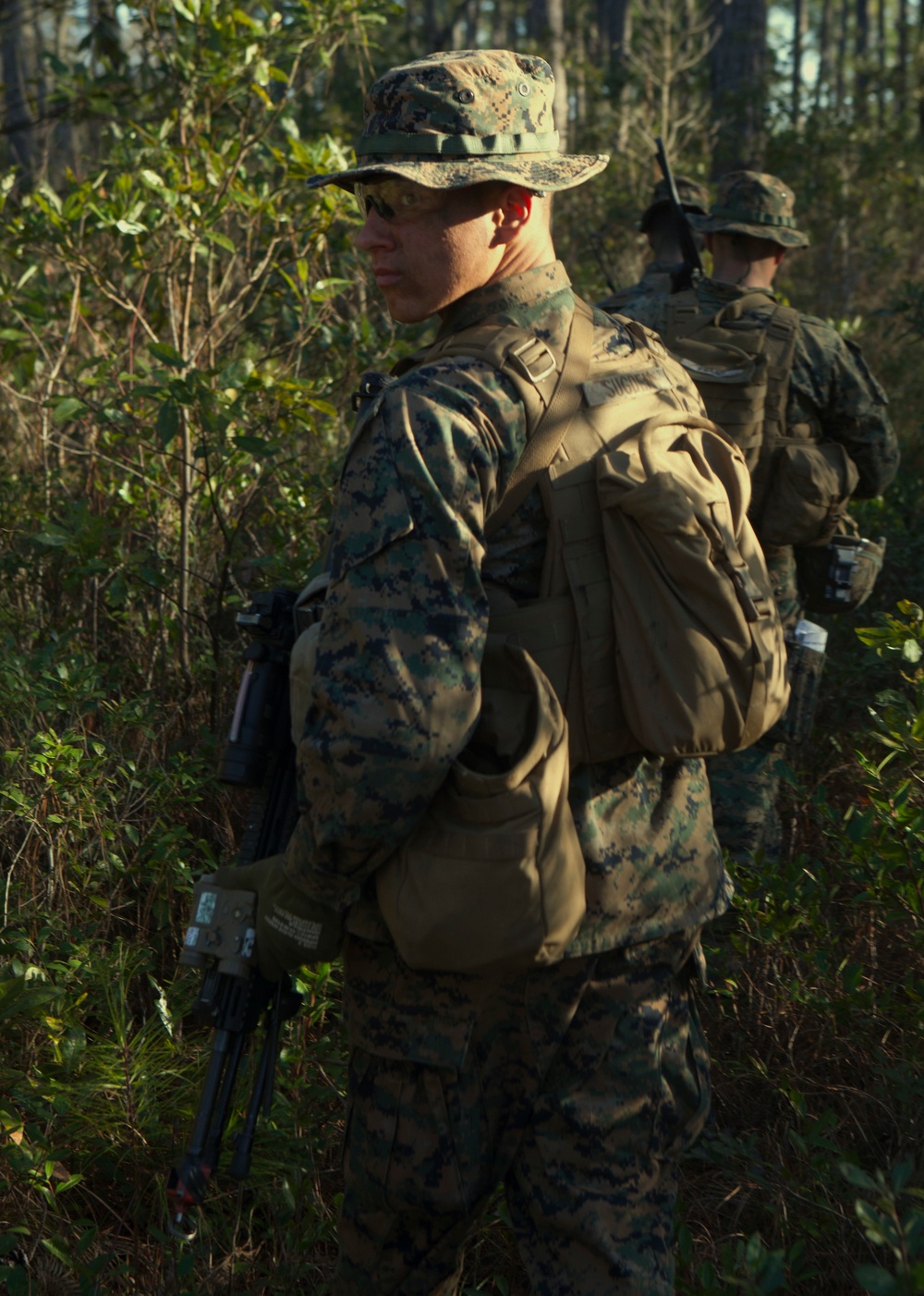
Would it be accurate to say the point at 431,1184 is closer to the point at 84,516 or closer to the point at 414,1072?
the point at 414,1072

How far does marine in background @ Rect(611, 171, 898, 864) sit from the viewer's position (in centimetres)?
362

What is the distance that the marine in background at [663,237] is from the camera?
4582mm

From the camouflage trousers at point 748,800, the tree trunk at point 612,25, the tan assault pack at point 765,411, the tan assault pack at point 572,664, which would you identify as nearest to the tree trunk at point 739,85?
the tree trunk at point 612,25

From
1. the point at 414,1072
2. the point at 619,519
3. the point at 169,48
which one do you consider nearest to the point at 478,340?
the point at 619,519

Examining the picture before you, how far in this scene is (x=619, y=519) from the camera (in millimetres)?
1586

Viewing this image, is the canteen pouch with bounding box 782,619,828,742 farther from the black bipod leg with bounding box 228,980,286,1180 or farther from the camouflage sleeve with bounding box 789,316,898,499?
the black bipod leg with bounding box 228,980,286,1180

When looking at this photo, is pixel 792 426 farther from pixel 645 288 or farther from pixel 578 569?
pixel 578 569

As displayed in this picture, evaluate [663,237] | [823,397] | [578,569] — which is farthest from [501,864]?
[663,237]

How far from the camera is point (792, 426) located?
381 cm

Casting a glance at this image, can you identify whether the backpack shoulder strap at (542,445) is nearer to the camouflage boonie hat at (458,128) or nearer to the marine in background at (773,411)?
the camouflage boonie hat at (458,128)

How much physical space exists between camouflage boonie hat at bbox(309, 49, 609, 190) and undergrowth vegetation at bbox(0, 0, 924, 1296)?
1316 millimetres

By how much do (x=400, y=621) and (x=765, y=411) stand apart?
261cm

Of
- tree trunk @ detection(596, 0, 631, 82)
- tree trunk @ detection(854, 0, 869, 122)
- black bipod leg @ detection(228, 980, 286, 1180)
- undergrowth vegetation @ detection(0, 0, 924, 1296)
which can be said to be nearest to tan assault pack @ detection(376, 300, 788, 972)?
black bipod leg @ detection(228, 980, 286, 1180)

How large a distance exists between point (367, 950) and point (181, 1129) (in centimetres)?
109
